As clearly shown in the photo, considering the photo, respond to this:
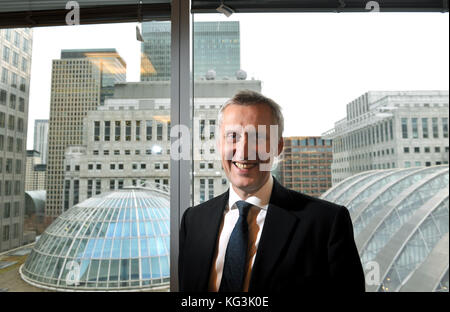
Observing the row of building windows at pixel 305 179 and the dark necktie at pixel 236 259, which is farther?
the row of building windows at pixel 305 179

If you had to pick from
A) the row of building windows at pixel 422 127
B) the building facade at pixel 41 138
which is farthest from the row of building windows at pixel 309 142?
the building facade at pixel 41 138

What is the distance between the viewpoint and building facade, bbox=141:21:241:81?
191 centimetres

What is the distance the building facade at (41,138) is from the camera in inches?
75.8

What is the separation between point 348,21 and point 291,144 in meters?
0.97

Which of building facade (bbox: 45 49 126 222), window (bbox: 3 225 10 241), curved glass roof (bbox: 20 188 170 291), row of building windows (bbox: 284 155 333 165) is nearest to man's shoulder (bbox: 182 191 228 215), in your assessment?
curved glass roof (bbox: 20 188 170 291)

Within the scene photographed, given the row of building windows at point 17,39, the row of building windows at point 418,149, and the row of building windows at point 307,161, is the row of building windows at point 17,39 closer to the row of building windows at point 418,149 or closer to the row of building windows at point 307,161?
the row of building windows at point 307,161

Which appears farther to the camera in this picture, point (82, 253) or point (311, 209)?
point (82, 253)

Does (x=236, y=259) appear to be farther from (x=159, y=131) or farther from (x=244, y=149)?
(x=159, y=131)

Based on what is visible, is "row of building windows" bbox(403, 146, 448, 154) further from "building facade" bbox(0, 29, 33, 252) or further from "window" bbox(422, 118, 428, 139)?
"building facade" bbox(0, 29, 33, 252)

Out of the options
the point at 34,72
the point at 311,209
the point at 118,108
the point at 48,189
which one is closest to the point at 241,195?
the point at 311,209

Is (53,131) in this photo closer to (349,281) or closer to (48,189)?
(48,189)

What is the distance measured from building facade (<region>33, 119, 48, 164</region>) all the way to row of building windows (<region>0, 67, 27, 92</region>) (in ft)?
0.90
